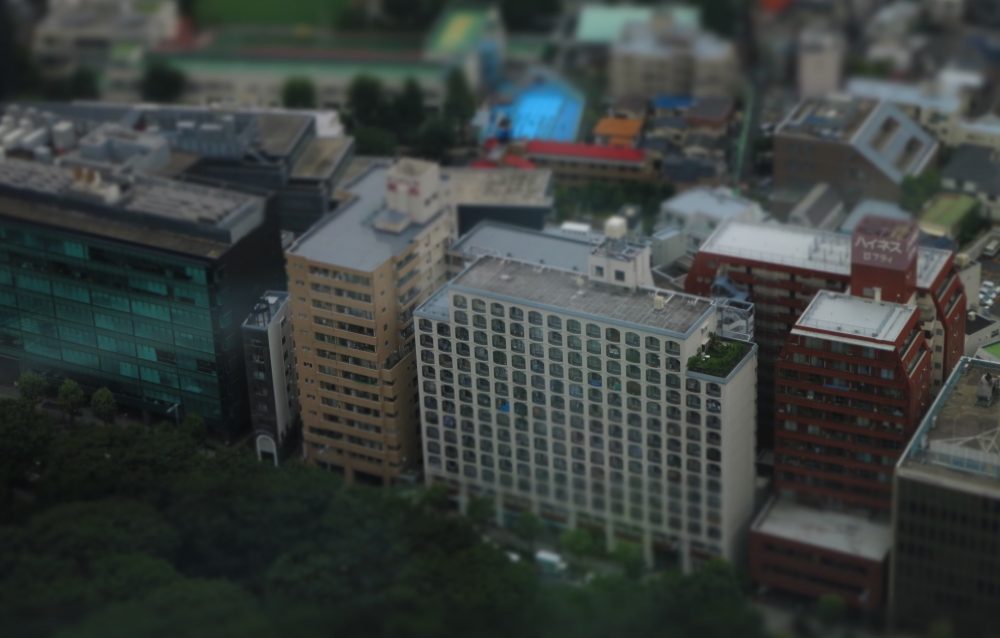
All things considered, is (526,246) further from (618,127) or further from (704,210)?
(618,127)

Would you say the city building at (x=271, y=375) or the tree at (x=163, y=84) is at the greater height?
the tree at (x=163, y=84)

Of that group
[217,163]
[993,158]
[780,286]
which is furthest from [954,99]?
[217,163]

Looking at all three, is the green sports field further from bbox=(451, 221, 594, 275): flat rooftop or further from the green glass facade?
bbox=(451, 221, 594, 275): flat rooftop

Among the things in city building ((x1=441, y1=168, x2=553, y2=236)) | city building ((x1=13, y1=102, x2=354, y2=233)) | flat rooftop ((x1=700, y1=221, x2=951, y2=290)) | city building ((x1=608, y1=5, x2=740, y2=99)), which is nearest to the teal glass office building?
city building ((x1=13, y1=102, x2=354, y2=233))

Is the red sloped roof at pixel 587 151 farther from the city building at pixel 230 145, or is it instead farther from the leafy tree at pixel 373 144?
the city building at pixel 230 145

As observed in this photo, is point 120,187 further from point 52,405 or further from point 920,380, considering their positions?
point 920,380

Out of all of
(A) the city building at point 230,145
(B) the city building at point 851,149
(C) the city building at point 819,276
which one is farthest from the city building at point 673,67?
(C) the city building at point 819,276
